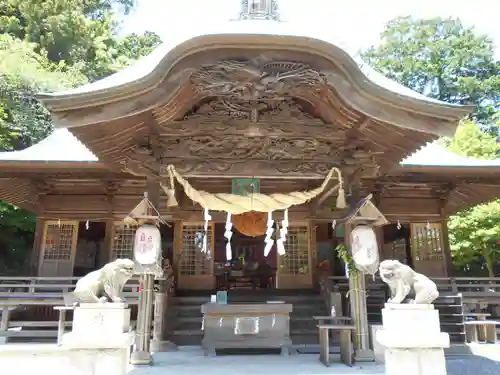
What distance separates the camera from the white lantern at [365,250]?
Result: 6914 mm

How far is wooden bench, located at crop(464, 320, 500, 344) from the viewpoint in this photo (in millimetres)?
9570

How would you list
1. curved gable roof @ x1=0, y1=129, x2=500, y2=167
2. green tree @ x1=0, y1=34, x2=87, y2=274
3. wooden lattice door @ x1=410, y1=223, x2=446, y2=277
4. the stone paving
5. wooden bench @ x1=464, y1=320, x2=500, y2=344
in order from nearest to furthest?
the stone paving < curved gable roof @ x1=0, y1=129, x2=500, y2=167 < wooden bench @ x1=464, y1=320, x2=500, y2=344 < wooden lattice door @ x1=410, y1=223, x2=446, y2=277 < green tree @ x1=0, y1=34, x2=87, y2=274

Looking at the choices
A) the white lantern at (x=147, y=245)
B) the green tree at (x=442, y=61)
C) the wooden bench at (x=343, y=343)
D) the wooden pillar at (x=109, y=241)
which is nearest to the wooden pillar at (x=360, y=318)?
the wooden bench at (x=343, y=343)

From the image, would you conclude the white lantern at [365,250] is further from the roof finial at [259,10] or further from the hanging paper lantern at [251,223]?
the roof finial at [259,10]

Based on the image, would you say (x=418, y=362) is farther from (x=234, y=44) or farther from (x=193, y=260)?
(x=193, y=260)

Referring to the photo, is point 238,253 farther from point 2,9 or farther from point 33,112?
point 2,9

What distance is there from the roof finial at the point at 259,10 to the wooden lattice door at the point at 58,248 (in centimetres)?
745

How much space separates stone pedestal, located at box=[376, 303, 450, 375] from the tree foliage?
1768 cm

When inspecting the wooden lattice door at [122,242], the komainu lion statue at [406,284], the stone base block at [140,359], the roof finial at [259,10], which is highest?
the roof finial at [259,10]

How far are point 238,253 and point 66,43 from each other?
20859 mm

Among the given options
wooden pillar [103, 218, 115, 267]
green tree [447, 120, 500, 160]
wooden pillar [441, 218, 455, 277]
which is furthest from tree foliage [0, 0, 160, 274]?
green tree [447, 120, 500, 160]

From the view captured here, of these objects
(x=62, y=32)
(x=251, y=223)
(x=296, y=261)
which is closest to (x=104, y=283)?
(x=251, y=223)

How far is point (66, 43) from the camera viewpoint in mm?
28344

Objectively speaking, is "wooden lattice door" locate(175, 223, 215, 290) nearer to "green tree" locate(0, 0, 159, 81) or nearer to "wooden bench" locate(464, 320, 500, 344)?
"wooden bench" locate(464, 320, 500, 344)
